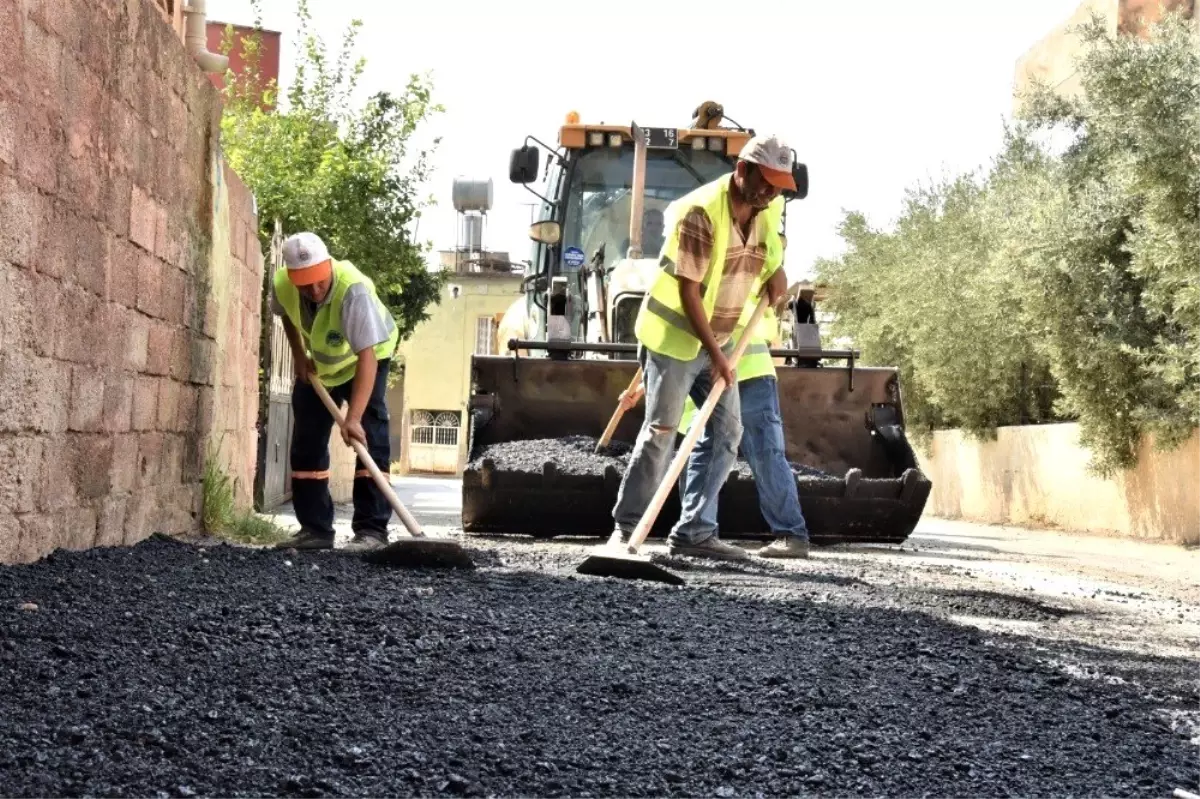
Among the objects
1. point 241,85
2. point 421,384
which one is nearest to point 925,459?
point 241,85

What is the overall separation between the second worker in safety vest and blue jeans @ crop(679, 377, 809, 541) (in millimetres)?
394

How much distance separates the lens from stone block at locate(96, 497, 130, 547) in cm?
584

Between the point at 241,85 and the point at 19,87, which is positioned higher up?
the point at 241,85

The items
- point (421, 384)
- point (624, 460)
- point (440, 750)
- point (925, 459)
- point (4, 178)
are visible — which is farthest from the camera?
point (421, 384)

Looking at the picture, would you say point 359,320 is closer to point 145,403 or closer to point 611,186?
point 145,403

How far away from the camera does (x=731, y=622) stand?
4840 mm

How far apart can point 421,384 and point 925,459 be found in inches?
977

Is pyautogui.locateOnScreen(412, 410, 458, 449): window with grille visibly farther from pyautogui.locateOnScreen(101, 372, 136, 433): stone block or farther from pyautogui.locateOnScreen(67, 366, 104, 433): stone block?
pyautogui.locateOnScreen(67, 366, 104, 433): stone block

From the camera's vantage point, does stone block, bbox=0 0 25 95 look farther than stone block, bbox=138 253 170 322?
No

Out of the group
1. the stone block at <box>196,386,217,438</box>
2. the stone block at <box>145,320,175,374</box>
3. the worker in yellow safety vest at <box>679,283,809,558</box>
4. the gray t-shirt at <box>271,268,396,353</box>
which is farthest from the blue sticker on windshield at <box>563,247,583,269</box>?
the stone block at <box>145,320,175,374</box>

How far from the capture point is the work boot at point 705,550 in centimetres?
729

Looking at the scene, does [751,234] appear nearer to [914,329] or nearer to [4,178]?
[4,178]

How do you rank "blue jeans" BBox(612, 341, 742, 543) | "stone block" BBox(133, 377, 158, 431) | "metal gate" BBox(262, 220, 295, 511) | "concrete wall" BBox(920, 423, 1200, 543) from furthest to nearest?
"concrete wall" BBox(920, 423, 1200, 543), "metal gate" BBox(262, 220, 295, 511), "blue jeans" BBox(612, 341, 742, 543), "stone block" BBox(133, 377, 158, 431)

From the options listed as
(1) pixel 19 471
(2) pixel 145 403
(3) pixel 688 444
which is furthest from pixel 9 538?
(3) pixel 688 444
